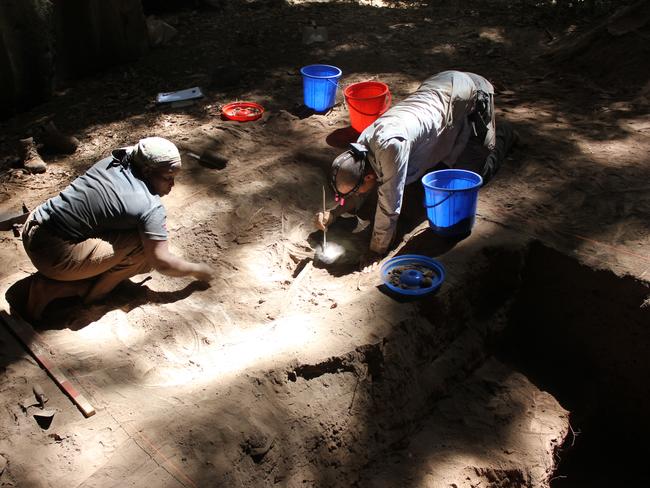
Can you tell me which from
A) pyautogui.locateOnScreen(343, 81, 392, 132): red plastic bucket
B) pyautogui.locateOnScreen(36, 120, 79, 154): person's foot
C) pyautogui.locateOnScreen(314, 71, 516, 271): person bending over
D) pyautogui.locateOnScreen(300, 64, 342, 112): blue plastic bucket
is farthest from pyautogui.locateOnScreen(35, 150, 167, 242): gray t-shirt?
pyautogui.locateOnScreen(300, 64, 342, 112): blue plastic bucket

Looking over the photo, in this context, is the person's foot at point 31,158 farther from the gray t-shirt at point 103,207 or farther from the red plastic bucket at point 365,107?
the red plastic bucket at point 365,107

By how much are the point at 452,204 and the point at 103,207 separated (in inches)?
83.8

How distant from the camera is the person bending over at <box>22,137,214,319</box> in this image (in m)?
3.37

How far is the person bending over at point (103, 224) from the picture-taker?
11.1 ft

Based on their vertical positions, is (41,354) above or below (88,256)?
below

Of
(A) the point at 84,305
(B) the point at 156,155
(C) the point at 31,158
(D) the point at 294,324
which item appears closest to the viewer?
(B) the point at 156,155

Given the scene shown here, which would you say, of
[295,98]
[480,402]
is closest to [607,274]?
[480,402]

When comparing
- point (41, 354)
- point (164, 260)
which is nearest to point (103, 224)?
point (164, 260)

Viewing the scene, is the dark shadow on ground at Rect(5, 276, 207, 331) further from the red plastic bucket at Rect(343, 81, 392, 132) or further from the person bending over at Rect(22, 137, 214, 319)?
the red plastic bucket at Rect(343, 81, 392, 132)

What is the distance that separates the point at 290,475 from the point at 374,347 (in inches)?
31.9

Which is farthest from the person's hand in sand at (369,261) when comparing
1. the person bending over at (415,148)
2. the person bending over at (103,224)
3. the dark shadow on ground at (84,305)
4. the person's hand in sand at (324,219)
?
the person bending over at (103,224)

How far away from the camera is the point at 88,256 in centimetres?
344

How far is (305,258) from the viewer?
4.40 m

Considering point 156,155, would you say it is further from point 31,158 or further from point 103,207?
point 31,158
